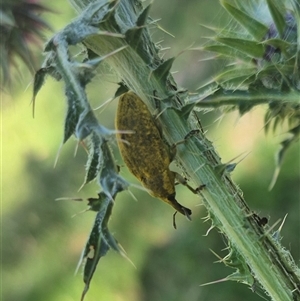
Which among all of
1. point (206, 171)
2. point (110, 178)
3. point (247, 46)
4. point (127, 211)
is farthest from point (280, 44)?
point (127, 211)

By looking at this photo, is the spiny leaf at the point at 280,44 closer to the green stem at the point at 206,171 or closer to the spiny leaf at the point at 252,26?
the spiny leaf at the point at 252,26

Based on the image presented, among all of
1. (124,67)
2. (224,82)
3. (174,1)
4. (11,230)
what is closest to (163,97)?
(124,67)

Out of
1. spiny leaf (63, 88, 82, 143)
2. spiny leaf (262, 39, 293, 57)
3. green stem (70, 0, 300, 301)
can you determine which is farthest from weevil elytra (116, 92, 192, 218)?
spiny leaf (262, 39, 293, 57)

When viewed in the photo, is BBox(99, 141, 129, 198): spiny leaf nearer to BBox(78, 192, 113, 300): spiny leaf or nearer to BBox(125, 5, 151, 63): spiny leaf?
BBox(78, 192, 113, 300): spiny leaf

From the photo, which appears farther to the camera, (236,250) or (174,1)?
(174,1)

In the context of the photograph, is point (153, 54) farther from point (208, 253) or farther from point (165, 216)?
point (165, 216)

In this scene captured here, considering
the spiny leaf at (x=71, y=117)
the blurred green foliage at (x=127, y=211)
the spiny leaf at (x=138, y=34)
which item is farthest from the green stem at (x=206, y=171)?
the blurred green foliage at (x=127, y=211)
